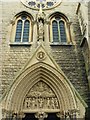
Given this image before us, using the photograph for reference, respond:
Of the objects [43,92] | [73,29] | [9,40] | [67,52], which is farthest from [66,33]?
[43,92]

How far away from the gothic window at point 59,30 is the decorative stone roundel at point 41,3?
3.46 feet

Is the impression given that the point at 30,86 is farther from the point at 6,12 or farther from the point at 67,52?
the point at 6,12

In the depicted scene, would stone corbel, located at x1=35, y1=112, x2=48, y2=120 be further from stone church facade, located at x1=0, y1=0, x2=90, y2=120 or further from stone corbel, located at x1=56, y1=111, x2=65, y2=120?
stone corbel, located at x1=56, y1=111, x2=65, y2=120

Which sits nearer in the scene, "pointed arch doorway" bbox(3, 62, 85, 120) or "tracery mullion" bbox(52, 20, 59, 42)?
"pointed arch doorway" bbox(3, 62, 85, 120)

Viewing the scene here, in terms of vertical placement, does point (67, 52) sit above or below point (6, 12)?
below

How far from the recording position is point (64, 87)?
11.1 meters

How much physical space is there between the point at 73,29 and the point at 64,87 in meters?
4.33

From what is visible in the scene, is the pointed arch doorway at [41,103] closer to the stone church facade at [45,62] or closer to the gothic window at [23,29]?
the stone church facade at [45,62]

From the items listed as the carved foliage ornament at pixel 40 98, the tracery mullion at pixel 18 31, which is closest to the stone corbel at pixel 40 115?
the carved foliage ornament at pixel 40 98

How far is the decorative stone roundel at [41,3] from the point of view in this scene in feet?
50.7

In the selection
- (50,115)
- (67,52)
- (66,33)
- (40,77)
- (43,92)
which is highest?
(66,33)

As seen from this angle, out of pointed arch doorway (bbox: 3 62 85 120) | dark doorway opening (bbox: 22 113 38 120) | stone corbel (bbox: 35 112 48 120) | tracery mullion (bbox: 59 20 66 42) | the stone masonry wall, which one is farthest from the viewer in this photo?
tracery mullion (bbox: 59 20 66 42)

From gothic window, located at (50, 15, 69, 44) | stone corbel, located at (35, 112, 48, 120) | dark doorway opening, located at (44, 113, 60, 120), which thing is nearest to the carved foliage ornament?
stone corbel, located at (35, 112, 48, 120)

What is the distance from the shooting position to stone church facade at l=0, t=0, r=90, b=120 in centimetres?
1082
